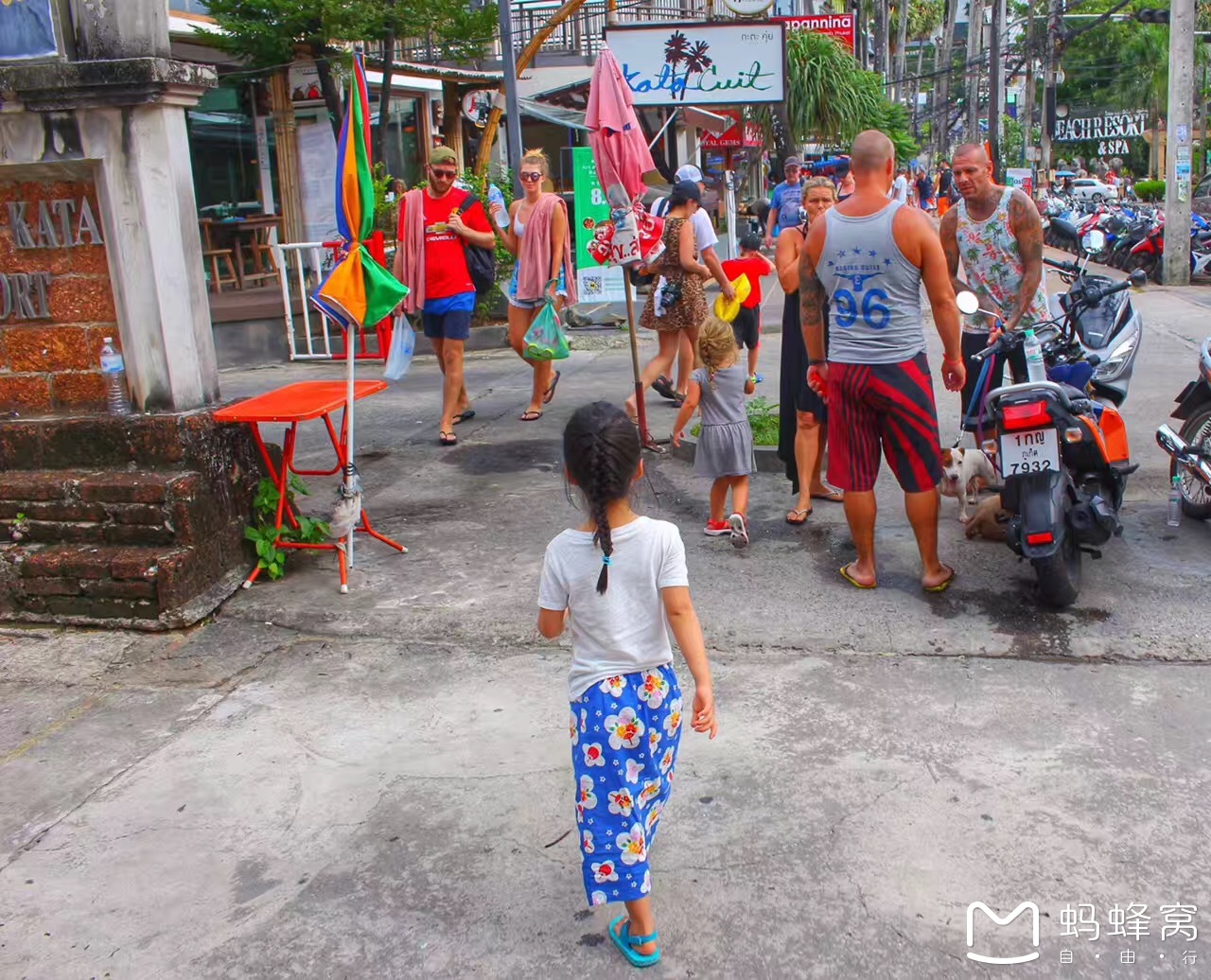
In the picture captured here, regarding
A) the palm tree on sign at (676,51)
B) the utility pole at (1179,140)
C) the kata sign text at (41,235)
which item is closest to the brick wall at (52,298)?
the kata sign text at (41,235)

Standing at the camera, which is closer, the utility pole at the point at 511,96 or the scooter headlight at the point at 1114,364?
the scooter headlight at the point at 1114,364

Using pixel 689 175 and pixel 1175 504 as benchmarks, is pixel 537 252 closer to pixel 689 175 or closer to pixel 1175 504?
pixel 689 175

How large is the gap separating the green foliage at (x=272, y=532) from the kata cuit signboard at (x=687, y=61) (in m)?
5.60

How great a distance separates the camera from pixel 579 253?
13.4 meters

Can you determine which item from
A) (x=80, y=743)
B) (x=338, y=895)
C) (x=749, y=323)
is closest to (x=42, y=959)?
(x=338, y=895)

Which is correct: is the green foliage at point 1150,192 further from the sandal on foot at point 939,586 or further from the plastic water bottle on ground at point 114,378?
the plastic water bottle on ground at point 114,378

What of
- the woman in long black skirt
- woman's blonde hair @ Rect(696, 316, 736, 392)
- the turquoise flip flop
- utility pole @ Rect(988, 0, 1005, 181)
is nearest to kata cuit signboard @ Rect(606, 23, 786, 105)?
the woman in long black skirt

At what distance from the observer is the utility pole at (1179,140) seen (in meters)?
15.3

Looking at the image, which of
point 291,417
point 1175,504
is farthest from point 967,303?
point 291,417

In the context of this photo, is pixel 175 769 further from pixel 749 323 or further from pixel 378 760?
pixel 749 323

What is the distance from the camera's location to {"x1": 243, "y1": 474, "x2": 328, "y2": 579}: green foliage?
18.6 feet

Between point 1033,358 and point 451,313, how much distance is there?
158 inches

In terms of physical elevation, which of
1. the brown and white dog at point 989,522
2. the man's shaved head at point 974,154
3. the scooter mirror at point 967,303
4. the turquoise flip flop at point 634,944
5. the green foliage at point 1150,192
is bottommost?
the turquoise flip flop at point 634,944

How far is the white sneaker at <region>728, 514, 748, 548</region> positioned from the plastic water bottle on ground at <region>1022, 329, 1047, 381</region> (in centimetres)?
150
